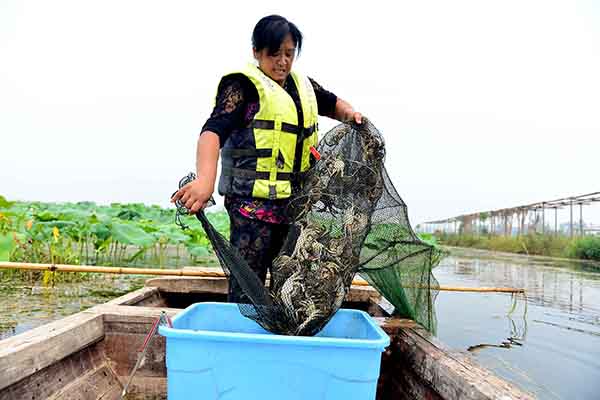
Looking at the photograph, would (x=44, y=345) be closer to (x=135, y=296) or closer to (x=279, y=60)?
(x=135, y=296)

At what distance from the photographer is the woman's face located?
181 centimetres

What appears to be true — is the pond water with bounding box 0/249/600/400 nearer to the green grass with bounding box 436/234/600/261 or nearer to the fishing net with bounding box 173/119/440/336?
the fishing net with bounding box 173/119/440/336

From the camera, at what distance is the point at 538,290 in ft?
21.2

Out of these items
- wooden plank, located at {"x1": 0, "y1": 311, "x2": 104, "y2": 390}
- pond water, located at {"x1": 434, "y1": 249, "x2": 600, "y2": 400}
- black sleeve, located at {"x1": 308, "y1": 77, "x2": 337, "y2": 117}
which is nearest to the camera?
wooden plank, located at {"x1": 0, "y1": 311, "x2": 104, "y2": 390}

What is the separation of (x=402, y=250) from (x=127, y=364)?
111 centimetres

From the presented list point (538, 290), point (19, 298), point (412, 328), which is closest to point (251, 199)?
point (412, 328)

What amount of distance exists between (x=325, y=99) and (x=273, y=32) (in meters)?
0.49

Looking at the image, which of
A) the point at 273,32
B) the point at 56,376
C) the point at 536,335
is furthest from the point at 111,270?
the point at 536,335

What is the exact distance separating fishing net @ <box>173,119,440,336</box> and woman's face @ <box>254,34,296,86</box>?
0.31 m

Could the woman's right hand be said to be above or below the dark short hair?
below

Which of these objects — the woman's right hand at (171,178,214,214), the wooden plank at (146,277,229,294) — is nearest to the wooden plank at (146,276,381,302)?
the wooden plank at (146,277,229,294)

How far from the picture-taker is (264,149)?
184 centimetres

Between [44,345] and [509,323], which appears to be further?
[509,323]

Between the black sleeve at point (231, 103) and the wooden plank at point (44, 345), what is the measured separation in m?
0.77
